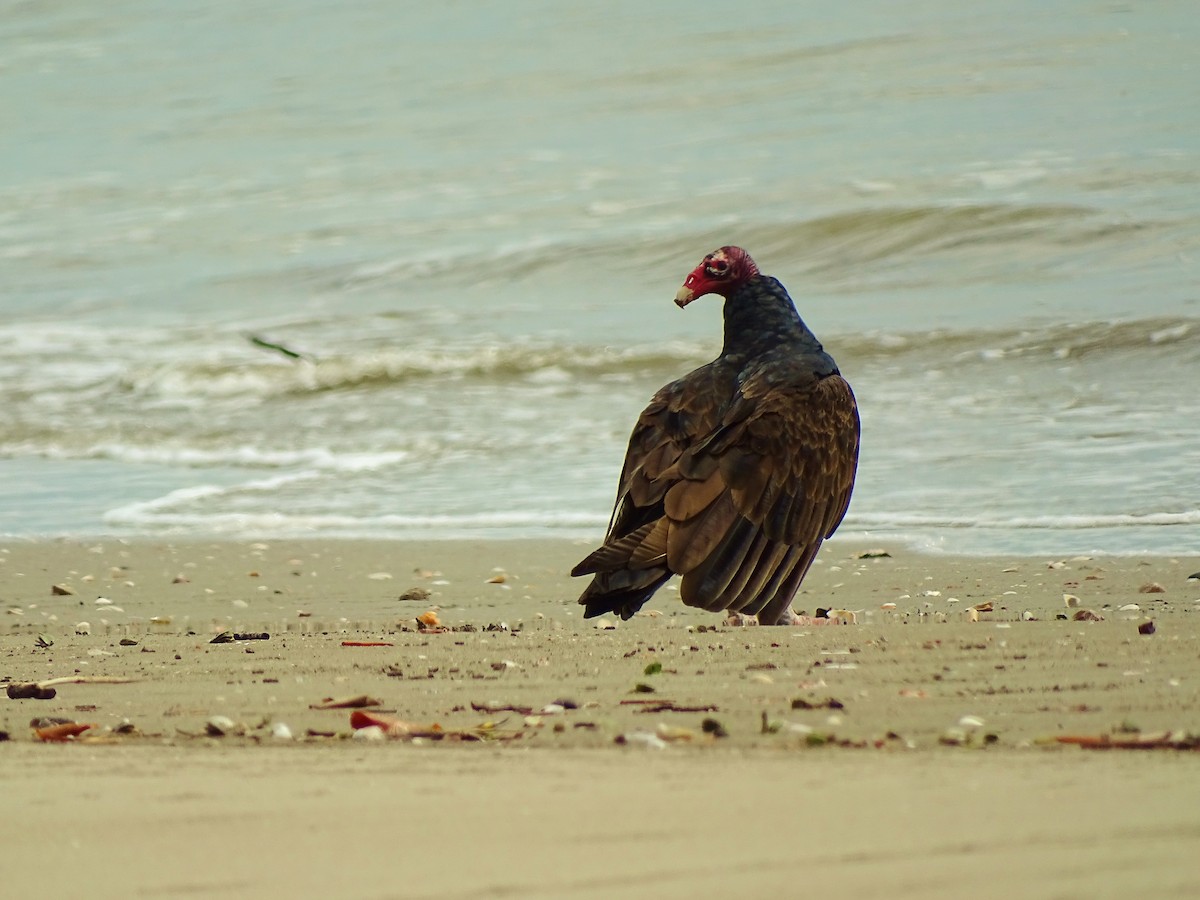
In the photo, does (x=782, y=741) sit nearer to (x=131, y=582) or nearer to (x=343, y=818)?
(x=343, y=818)

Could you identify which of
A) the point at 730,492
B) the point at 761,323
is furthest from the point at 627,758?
the point at 761,323

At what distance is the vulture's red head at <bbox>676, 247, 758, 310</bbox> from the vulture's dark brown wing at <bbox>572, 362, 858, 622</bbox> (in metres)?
0.62

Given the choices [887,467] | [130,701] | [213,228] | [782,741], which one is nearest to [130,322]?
[213,228]

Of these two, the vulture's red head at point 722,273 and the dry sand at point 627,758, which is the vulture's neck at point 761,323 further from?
the dry sand at point 627,758

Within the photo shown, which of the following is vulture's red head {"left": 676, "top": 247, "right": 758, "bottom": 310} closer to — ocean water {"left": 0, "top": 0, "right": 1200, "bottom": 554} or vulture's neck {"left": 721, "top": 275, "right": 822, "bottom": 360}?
vulture's neck {"left": 721, "top": 275, "right": 822, "bottom": 360}

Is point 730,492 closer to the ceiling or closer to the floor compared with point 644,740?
closer to the ceiling

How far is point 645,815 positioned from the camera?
7.34 feet

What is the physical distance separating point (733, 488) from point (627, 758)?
5.89 feet

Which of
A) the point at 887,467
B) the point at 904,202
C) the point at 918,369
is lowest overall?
the point at 887,467

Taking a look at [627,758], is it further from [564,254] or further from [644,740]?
[564,254]

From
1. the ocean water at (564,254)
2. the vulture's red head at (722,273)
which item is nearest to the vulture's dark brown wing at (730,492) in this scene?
the vulture's red head at (722,273)

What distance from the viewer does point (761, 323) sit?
5.08 m

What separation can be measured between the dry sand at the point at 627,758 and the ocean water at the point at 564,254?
87.0 inches

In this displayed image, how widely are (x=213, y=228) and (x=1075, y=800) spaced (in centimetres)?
1832
